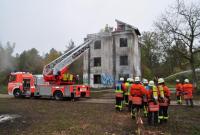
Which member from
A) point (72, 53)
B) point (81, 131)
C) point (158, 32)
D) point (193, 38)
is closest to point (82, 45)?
point (72, 53)

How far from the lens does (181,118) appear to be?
39.0 feet

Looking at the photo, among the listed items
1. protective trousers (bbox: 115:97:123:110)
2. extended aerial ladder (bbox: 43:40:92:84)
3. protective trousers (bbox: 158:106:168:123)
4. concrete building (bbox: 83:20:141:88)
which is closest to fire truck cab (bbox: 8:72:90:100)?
extended aerial ladder (bbox: 43:40:92:84)

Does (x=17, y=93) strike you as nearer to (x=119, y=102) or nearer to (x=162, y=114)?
(x=119, y=102)

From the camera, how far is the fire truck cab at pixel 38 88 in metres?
20.8

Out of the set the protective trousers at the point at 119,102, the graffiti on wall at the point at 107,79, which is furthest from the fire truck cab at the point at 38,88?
the graffiti on wall at the point at 107,79

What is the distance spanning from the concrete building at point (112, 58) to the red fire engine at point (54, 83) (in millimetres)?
15334

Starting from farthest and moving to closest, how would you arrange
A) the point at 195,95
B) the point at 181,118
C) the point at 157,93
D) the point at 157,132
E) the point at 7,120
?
the point at 195,95
the point at 181,118
the point at 7,120
the point at 157,93
the point at 157,132

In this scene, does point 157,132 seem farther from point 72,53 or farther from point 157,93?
point 72,53

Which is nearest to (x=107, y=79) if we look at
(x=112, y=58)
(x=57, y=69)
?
(x=112, y=58)

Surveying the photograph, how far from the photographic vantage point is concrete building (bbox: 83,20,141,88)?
37.2 m

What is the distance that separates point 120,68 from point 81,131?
28917 mm

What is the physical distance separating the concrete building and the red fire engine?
50.3 feet

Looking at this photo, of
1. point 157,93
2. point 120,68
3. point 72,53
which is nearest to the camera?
point 157,93

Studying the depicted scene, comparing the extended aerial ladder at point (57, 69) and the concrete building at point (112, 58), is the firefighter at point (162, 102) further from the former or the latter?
the concrete building at point (112, 58)
